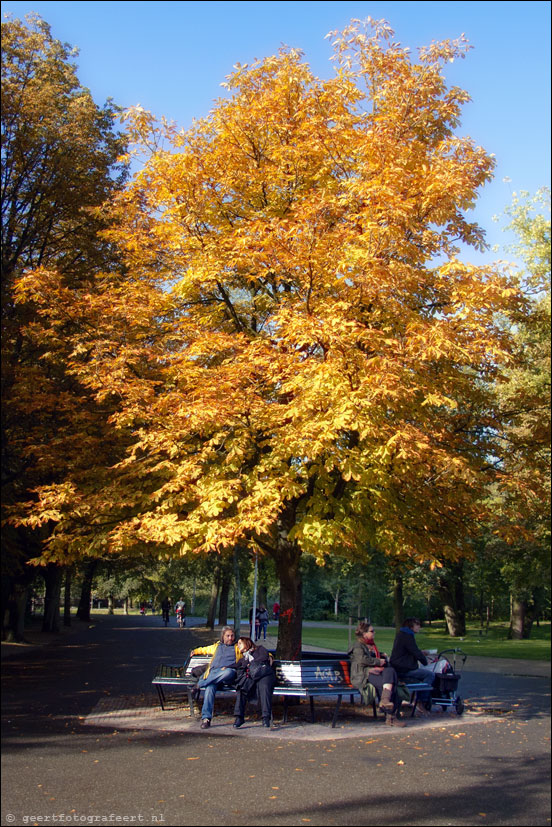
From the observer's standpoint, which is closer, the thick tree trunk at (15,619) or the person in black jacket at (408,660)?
the person in black jacket at (408,660)

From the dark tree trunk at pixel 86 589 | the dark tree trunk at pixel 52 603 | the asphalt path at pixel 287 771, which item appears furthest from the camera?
the dark tree trunk at pixel 86 589

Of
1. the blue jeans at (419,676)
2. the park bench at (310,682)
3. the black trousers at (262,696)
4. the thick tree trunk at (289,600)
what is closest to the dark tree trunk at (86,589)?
the thick tree trunk at (289,600)

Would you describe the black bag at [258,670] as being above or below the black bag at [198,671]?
above

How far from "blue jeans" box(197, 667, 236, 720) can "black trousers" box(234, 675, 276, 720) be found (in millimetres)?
314

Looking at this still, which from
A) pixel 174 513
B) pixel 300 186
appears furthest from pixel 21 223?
pixel 174 513

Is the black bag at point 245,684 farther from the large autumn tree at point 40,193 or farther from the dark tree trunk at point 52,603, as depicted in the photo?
the dark tree trunk at point 52,603

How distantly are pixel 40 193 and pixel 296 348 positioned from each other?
9.62 m

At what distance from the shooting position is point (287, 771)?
6797 mm

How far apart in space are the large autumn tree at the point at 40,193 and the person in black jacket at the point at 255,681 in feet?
19.0

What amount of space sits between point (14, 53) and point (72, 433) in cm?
954

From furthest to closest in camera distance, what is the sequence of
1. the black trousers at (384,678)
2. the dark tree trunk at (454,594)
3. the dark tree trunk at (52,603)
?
1. the dark tree trunk at (52,603)
2. the dark tree trunk at (454,594)
3. the black trousers at (384,678)

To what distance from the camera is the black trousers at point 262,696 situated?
9812mm

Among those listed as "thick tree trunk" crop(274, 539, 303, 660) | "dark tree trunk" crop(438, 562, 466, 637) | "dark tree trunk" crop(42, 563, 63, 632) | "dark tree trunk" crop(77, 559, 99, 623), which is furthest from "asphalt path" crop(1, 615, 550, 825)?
"dark tree trunk" crop(77, 559, 99, 623)

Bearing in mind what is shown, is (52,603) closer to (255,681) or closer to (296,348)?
(255,681)
